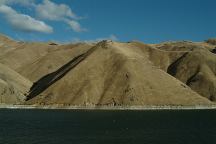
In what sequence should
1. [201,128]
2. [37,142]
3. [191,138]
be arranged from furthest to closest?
[201,128] → [191,138] → [37,142]

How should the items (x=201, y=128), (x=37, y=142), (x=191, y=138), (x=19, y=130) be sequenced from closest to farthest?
(x=37, y=142)
(x=191, y=138)
(x=19, y=130)
(x=201, y=128)

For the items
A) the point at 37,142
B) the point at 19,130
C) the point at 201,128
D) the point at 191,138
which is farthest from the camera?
the point at 201,128

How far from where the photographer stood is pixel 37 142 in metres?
89.9

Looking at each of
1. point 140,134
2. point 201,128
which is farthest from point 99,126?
point 201,128

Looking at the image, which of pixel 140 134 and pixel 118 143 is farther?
pixel 140 134

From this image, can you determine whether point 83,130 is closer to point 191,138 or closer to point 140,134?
point 140,134

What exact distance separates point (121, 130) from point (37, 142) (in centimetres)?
3164

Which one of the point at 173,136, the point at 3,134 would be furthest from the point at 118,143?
the point at 3,134

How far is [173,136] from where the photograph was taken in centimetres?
10362

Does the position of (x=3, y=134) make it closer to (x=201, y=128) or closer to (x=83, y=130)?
(x=83, y=130)

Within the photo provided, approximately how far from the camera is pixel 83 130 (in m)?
114

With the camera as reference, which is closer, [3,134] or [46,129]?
[3,134]

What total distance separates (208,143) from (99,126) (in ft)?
Answer: 136

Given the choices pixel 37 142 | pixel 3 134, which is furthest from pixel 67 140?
pixel 3 134
